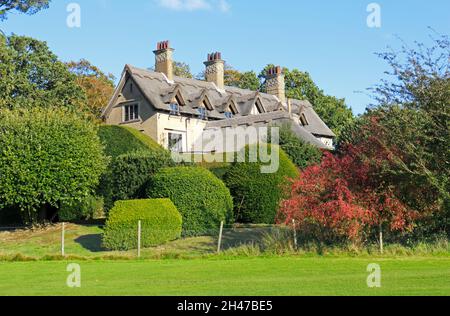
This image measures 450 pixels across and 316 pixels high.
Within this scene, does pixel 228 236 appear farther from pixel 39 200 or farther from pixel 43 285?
pixel 43 285

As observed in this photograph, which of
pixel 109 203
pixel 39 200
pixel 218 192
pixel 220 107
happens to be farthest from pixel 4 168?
pixel 220 107

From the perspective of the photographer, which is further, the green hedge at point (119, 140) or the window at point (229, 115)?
the window at point (229, 115)

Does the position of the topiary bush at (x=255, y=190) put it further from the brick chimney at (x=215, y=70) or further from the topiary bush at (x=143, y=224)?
the brick chimney at (x=215, y=70)

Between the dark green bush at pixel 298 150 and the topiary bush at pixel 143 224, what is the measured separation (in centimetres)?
1614

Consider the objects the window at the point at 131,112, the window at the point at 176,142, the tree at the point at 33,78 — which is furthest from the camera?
the window at the point at 131,112

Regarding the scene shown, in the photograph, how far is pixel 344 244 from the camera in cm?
2309

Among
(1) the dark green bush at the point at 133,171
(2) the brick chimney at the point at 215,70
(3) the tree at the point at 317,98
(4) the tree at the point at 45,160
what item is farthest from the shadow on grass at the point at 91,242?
(3) the tree at the point at 317,98

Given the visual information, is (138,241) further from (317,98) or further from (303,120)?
(317,98)

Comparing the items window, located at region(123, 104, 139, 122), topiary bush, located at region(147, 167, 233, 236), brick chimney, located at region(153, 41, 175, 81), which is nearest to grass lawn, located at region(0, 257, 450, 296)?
topiary bush, located at region(147, 167, 233, 236)

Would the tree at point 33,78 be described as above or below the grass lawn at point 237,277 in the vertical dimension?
above

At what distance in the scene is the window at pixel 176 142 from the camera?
57.8 metres

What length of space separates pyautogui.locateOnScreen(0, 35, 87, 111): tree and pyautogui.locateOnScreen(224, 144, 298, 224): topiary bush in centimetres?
1815

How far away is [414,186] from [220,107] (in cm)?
4136

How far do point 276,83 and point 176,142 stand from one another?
19.3 m
